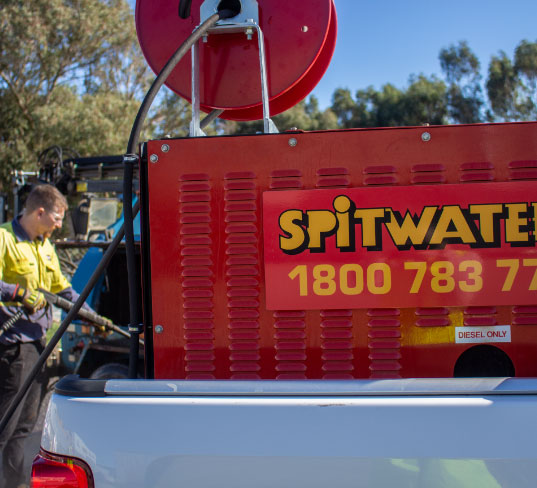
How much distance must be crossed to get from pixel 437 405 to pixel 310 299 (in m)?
0.58

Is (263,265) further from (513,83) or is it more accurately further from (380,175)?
(513,83)

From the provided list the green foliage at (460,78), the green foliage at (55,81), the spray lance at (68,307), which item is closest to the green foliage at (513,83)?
the green foliage at (460,78)

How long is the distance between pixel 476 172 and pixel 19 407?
333 cm

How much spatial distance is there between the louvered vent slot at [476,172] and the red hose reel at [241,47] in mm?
750

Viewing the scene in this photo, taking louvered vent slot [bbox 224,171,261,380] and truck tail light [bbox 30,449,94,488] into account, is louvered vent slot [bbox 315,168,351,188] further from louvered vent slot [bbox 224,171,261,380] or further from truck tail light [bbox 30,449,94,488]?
truck tail light [bbox 30,449,94,488]

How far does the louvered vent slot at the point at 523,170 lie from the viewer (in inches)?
Answer: 72.3

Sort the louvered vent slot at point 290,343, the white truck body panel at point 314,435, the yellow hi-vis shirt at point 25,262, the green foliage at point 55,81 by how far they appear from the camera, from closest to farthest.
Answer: the white truck body panel at point 314,435, the louvered vent slot at point 290,343, the yellow hi-vis shirt at point 25,262, the green foliage at point 55,81

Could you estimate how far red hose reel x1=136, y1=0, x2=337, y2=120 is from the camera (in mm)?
2148

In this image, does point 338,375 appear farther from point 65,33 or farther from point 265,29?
point 65,33

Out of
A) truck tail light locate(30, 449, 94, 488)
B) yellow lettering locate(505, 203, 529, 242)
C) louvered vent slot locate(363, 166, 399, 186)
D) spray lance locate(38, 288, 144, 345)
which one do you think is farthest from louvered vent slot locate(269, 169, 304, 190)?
spray lance locate(38, 288, 144, 345)

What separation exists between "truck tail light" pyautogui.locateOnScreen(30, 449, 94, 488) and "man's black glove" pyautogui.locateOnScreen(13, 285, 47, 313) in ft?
8.00

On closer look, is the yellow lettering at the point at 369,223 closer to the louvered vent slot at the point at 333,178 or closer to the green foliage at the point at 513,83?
the louvered vent slot at the point at 333,178

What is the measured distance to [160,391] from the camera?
151 centimetres

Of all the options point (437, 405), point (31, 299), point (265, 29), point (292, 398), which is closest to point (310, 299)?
point (292, 398)
